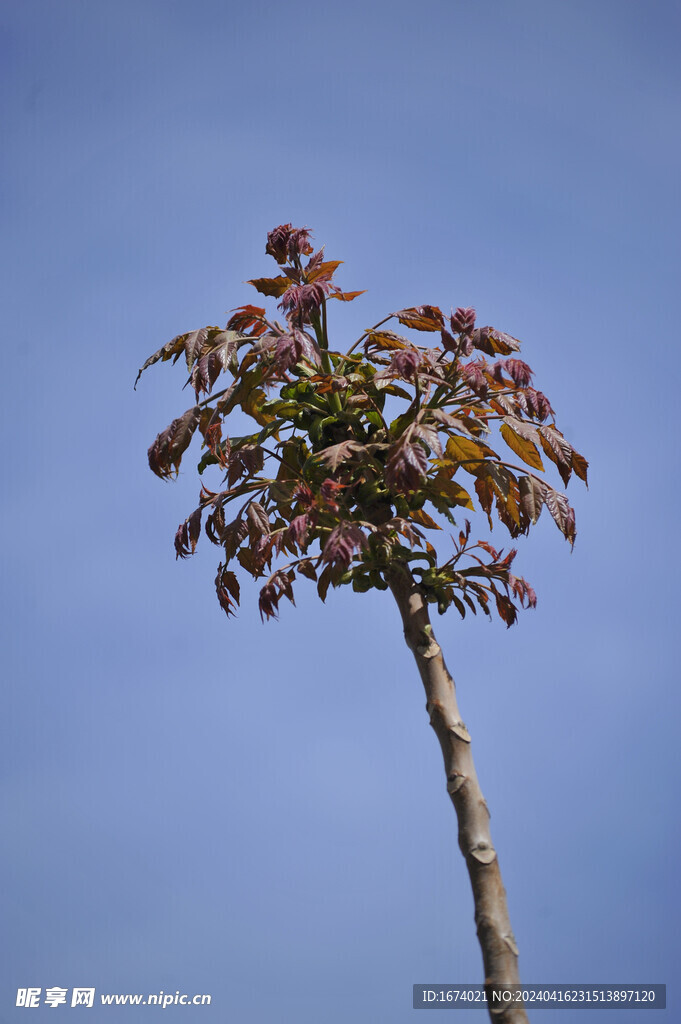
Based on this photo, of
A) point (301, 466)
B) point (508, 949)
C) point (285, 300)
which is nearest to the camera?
point (508, 949)

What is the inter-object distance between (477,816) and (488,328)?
1972 millimetres

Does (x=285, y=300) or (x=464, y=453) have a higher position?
(x=285, y=300)

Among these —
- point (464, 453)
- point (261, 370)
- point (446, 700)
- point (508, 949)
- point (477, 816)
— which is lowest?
point (508, 949)

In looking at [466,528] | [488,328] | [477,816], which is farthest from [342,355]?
[477,816]

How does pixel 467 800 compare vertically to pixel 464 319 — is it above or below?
below

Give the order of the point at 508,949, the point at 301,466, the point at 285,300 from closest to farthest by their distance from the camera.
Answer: the point at 508,949 < the point at 285,300 < the point at 301,466

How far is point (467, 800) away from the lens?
367 cm

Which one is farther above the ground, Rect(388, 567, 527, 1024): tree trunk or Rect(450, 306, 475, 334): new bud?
Rect(450, 306, 475, 334): new bud

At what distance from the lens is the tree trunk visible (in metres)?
3.49

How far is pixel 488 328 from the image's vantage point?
3.93m

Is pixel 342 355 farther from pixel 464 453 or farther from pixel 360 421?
pixel 464 453

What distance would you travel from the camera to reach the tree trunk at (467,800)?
11.5ft

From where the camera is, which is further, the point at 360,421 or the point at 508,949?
the point at 360,421

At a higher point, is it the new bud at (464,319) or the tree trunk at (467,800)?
the new bud at (464,319)
